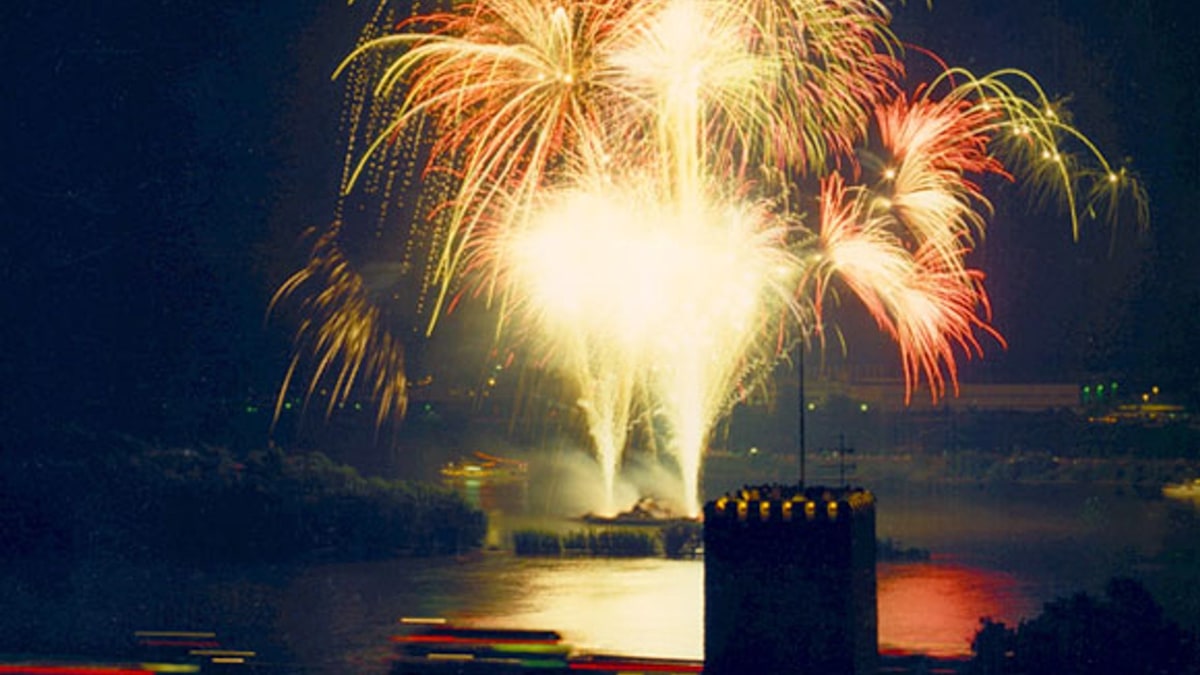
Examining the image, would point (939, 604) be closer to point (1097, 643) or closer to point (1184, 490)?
point (1097, 643)

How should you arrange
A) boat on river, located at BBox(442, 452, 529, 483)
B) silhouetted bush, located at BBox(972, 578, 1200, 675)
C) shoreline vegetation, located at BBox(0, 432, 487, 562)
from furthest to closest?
1. boat on river, located at BBox(442, 452, 529, 483)
2. shoreline vegetation, located at BBox(0, 432, 487, 562)
3. silhouetted bush, located at BBox(972, 578, 1200, 675)

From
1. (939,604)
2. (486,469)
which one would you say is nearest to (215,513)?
(939,604)

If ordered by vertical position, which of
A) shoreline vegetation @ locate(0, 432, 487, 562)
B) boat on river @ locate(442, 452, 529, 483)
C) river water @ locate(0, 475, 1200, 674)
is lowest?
river water @ locate(0, 475, 1200, 674)

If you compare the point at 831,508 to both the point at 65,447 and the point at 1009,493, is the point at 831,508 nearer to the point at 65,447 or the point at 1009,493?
the point at 65,447

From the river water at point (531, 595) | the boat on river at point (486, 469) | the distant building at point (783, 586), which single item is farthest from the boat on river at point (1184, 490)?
the distant building at point (783, 586)

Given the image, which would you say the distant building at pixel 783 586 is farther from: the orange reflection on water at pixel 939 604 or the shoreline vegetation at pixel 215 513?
the shoreline vegetation at pixel 215 513

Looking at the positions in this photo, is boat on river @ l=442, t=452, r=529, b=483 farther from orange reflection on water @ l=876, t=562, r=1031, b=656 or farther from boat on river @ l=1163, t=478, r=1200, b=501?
orange reflection on water @ l=876, t=562, r=1031, b=656

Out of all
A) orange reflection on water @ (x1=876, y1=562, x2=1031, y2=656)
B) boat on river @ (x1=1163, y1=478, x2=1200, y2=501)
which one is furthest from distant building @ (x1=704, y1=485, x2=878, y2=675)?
boat on river @ (x1=1163, y1=478, x2=1200, y2=501)
